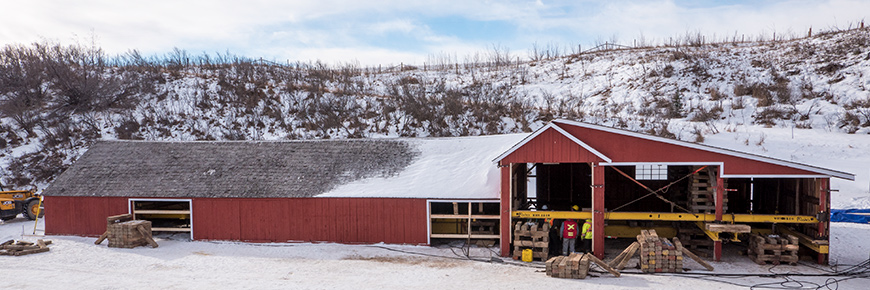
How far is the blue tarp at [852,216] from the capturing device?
579 inches

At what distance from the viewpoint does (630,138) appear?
1600cm

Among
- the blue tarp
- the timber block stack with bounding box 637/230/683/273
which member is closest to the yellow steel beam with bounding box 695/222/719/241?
the timber block stack with bounding box 637/230/683/273

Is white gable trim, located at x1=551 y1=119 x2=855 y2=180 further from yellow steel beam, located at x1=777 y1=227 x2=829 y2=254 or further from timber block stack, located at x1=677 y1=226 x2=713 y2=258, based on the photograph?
timber block stack, located at x1=677 y1=226 x2=713 y2=258

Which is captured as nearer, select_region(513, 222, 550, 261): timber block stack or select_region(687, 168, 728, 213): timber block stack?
select_region(513, 222, 550, 261): timber block stack

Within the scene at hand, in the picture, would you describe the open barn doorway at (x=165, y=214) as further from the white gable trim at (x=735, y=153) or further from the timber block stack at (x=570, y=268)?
the white gable trim at (x=735, y=153)

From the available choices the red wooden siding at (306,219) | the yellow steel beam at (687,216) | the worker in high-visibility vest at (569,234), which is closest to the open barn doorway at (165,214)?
the red wooden siding at (306,219)

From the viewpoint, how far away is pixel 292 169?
20.9 m

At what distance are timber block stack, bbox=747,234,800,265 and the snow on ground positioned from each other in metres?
0.26

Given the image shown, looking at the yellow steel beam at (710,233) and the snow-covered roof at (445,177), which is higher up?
the snow-covered roof at (445,177)

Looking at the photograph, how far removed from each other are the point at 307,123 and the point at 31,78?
26.2 metres

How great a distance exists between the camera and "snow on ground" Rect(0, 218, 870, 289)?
45.0 feet

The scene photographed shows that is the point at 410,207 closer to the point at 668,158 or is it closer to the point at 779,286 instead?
the point at 668,158

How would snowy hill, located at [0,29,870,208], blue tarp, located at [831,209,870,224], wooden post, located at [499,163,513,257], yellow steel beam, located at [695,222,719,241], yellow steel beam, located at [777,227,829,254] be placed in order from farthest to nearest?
snowy hill, located at [0,29,870,208] → wooden post, located at [499,163,513,257] → yellow steel beam, located at [695,222,719,241] → yellow steel beam, located at [777,227,829,254] → blue tarp, located at [831,209,870,224]

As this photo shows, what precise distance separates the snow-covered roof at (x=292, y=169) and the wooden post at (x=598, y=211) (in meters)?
3.61
